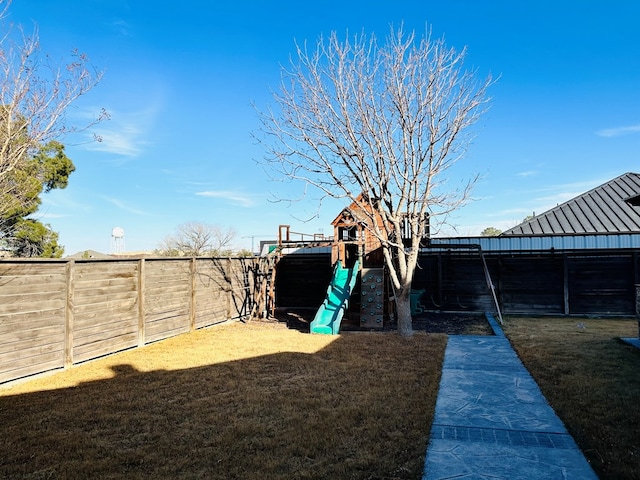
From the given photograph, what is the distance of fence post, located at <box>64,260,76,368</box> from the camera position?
6.14m

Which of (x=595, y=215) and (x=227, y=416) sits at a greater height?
(x=595, y=215)

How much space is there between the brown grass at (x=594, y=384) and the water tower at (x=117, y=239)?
2326 cm

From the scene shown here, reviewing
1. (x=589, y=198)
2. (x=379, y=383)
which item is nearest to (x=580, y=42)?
(x=589, y=198)

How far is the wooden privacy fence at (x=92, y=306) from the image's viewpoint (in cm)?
539

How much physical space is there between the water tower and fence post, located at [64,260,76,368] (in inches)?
790

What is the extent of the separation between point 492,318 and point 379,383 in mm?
7632

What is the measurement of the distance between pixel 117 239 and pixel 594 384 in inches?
1066

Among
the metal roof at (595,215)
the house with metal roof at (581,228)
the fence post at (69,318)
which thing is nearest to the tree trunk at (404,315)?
the fence post at (69,318)

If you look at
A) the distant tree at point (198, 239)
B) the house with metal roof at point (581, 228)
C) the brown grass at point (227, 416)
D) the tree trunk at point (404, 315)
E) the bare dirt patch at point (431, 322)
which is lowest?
the bare dirt patch at point (431, 322)

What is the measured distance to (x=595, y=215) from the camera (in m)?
15.5

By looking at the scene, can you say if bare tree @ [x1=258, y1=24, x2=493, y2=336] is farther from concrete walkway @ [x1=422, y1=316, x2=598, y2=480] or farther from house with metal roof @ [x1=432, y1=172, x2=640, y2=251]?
house with metal roof @ [x1=432, y1=172, x2=640, y2=251]

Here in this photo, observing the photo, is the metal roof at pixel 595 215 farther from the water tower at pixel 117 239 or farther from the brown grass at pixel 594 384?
the water tower at pixel 117 239

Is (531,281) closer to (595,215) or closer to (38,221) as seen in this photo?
(595,215)

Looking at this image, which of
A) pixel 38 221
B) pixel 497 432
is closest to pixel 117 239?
pixel 38 221
